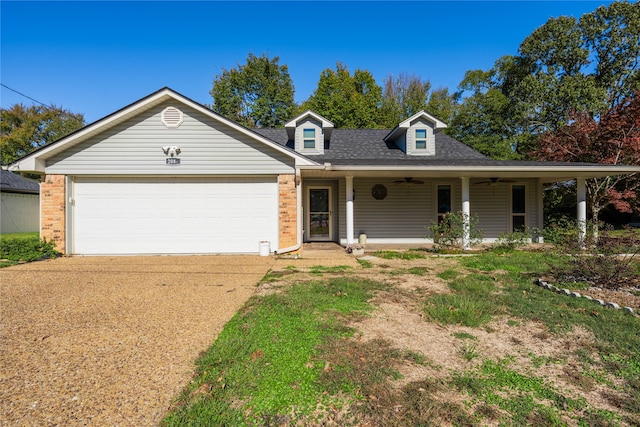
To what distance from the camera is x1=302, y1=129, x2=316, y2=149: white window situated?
40.9 ft

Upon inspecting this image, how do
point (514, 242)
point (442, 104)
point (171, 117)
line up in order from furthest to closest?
point (442, 104) → point (514, 242) → point (171, 117)

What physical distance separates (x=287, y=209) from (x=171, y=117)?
4452 mm

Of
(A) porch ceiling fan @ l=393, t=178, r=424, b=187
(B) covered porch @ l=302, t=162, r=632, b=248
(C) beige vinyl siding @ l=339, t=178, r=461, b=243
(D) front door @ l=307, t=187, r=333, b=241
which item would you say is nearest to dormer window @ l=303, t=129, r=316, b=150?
(B) covered porch @ l=302, t=162, r=632, b=248

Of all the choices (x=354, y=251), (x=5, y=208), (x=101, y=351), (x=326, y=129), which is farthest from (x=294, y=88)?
(x=101, y=351)

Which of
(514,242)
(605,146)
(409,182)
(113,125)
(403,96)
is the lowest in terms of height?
(514,242)

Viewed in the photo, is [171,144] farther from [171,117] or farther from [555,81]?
[555,81]

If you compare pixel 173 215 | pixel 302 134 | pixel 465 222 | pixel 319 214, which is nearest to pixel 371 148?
pixel 302 134

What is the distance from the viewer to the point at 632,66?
72.2 ft

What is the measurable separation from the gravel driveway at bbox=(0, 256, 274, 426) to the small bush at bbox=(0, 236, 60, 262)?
1613 millimetres

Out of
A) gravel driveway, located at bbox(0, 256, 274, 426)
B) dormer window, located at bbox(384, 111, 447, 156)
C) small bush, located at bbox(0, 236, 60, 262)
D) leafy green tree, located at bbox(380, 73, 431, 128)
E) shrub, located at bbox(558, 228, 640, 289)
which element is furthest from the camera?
leafy green tree, located at bbox(380, 73, 431, 128)

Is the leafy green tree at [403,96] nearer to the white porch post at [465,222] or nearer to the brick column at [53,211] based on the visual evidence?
the white porch post at [465,222]

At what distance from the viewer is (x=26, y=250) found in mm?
8625

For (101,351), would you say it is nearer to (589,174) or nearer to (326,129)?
(326,129)

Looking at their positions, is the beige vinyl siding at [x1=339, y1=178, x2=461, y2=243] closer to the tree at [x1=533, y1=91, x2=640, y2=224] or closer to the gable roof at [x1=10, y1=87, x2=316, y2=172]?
the gable roof at [x1=10, y1=87, x2=316, y2=172]
